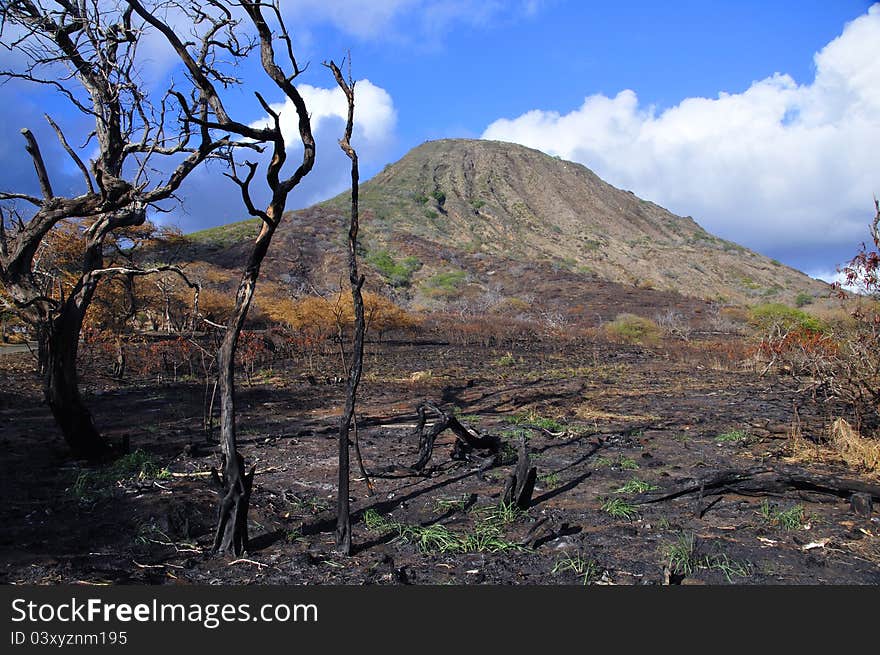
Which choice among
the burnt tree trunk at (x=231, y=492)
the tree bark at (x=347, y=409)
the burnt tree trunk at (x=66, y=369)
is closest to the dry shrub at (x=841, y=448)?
the tree bark at (x=347, y=409)

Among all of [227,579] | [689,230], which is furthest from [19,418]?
[689,230]

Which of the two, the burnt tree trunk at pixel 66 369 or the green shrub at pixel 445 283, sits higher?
the green shrub at pixel 445 283

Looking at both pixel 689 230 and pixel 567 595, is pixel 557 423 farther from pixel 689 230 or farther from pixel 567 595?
pixel 689 230

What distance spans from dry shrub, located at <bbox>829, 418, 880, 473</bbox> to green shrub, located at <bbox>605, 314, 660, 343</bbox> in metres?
18.4

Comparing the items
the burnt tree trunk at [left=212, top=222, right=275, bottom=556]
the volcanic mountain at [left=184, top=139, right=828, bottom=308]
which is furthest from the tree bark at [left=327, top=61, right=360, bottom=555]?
the volcanic mountain at [left=184, top=139, right=828, bottom=308]

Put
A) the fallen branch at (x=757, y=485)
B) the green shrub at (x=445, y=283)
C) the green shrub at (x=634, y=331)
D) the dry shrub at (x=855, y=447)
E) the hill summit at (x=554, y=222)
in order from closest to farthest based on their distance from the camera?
the fallen branch at (x=757, y=485)
the dry shrub at (x=855, y=447)
the green shrub at (x=634, y=331)
the green shrub at (x=445, y=283)
the hill summit at (x=554, y=222)

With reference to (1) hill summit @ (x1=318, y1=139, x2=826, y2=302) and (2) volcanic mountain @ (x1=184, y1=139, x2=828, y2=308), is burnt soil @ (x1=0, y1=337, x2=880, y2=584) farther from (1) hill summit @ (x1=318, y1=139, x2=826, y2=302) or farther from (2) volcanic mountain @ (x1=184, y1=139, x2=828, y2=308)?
(1) hill summit @ (x1=318, y1=139, x2=826, y2=302)

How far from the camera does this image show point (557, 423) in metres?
9.05

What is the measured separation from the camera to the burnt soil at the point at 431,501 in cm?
407

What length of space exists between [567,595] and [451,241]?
49.8m

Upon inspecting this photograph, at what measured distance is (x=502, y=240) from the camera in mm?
55844

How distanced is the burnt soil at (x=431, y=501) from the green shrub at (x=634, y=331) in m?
14.2

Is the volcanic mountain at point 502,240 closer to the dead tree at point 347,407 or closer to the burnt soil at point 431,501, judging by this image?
the burnt soil at point 431,501

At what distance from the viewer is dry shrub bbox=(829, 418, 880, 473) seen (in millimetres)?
6332
